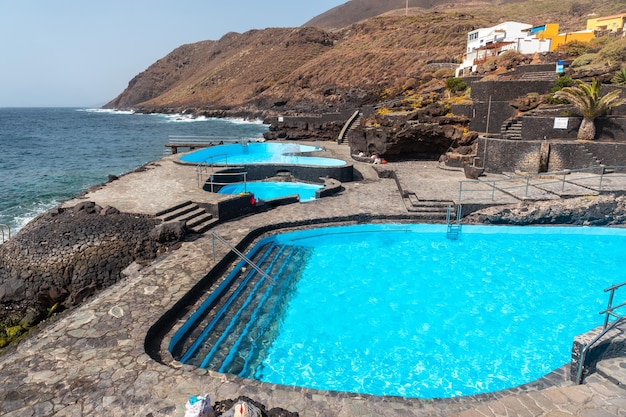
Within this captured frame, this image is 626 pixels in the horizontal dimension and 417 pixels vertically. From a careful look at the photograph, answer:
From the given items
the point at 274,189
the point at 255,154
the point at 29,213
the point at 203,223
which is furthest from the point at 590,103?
the point at 29,213

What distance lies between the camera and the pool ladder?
13586 mm

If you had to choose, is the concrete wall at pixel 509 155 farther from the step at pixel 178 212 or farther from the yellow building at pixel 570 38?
the yellow building at pixel 570 38

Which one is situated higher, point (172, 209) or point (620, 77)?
point (620, 77)

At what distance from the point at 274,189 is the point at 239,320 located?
1229 centimetres

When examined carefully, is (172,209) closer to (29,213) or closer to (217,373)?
(217,373)

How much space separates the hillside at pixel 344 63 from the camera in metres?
65.5

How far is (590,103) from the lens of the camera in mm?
18219

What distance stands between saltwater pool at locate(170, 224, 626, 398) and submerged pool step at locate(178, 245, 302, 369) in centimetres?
4

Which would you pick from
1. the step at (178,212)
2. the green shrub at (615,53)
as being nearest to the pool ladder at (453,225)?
the step at (178,212)

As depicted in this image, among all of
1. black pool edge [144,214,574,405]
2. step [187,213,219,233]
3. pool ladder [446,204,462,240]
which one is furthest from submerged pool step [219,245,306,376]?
pool ladder [446,204,462,240]

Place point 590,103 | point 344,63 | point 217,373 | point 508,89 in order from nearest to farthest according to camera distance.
→ 1. point 217,373
2. point 590,103
3. point 508,89
4. point 344,63

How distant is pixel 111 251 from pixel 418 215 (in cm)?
1052

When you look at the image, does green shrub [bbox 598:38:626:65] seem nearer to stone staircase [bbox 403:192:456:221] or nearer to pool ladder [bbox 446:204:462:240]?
stone staircase [bbox 403:192:456:221]

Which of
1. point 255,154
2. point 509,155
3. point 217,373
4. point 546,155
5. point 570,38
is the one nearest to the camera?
point 217,373
